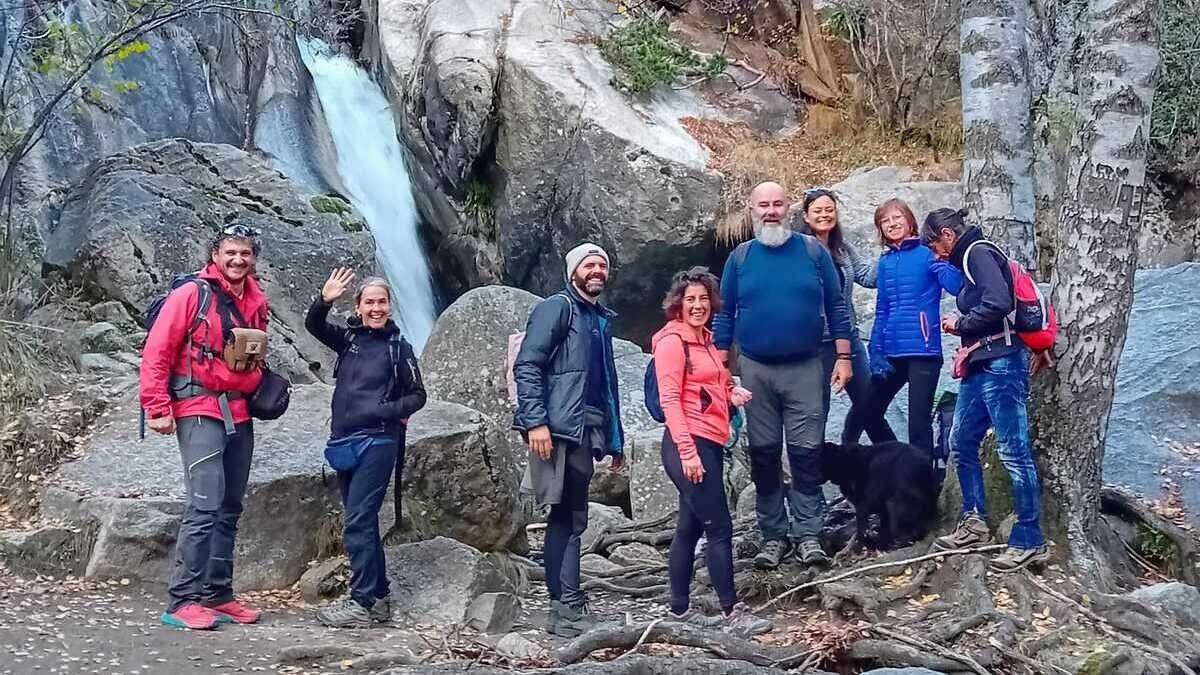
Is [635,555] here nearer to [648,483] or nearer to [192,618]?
[648,483]

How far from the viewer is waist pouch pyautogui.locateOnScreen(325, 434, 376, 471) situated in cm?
572

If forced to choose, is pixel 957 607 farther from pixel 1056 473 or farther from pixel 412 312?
pixel 412 312

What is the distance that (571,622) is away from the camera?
555 centimetres

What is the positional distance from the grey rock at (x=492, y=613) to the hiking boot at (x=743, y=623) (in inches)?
44.8

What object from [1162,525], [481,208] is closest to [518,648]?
[1162,525]

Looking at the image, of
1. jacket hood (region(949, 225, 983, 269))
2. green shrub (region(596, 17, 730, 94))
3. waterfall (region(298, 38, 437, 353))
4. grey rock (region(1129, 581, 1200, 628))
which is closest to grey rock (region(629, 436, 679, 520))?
jacket hood (region(949, 225, 983, 269))

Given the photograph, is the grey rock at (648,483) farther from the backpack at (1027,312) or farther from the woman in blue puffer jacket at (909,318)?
the backpack at (1027,312)

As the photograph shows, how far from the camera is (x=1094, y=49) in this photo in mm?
5773

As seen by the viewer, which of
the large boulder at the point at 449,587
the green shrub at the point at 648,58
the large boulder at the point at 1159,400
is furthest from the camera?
the green shrub at the point at 648,58

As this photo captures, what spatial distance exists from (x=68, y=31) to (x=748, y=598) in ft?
23.1

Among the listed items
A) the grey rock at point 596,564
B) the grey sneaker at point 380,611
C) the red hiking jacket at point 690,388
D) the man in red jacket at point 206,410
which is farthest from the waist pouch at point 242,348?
the grey rock at point 596,564

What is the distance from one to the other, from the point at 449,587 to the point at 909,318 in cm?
294

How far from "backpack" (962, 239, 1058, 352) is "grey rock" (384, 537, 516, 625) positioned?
2.97 metres

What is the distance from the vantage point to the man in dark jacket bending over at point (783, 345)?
19.7ft
